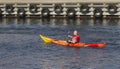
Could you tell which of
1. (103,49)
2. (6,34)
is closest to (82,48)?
(103,49)

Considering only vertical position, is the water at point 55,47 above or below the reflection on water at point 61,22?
above

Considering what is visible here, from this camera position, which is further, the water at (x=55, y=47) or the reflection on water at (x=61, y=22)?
the reflection on water at (x=61, y=22)

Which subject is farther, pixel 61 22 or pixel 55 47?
pixel 61 22

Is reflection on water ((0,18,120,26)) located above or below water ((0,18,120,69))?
below

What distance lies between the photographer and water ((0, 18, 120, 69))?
1454 inches

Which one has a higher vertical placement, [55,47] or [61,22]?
[55,47]

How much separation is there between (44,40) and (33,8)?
33.3 m

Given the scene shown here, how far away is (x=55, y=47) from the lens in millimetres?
47625

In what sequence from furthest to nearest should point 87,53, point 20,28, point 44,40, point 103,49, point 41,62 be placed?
point 20,28, point 44,40, point 103,49, point 87,53, point 41,62

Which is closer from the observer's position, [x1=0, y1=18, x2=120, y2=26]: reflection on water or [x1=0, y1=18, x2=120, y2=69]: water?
[x1=0, y1=18, x2=120, y2=69]: water

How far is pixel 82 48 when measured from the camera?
46.7 meters

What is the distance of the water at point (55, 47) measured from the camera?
36938mm

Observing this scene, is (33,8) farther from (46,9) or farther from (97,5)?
(97,5)

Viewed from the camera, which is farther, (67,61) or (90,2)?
(90,2)
